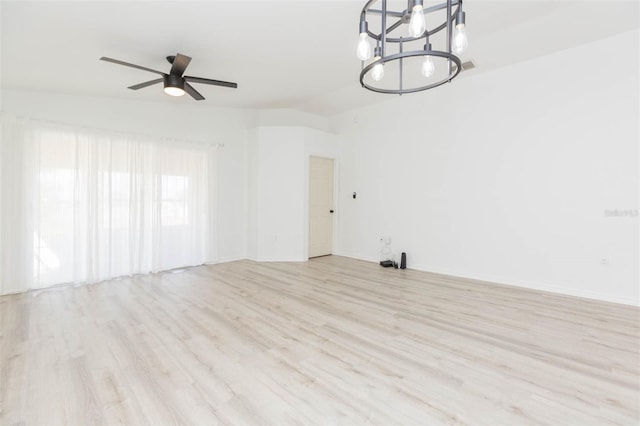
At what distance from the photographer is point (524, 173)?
13.3ft

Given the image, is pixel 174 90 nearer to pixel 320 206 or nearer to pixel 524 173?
pixel 320 206

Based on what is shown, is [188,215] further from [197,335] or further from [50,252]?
[197,335]

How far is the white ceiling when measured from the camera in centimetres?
264

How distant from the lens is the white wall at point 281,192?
5840 millimetres

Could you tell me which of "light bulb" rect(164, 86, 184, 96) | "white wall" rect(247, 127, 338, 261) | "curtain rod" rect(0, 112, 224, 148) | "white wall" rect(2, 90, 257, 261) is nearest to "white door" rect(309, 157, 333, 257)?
"white wall" rect(247, 127, 338, 261)

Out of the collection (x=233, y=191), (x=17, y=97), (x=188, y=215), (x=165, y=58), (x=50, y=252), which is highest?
(x=165, y=58)

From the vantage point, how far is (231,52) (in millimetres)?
3439

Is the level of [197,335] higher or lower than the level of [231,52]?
lower

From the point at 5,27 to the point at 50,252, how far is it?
2.75 m

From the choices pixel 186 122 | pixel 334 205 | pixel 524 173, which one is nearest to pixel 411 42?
pixel 524 173

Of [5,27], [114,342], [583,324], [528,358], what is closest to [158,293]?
[114,342]

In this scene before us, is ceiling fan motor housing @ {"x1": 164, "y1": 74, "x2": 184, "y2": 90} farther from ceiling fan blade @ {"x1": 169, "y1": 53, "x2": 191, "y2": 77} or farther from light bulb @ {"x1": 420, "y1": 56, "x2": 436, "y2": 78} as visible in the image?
light bulb @ {"x1": 420, "y1": 56, "x2": 436, "y2": 78}

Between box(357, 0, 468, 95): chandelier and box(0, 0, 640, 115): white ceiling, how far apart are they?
309mm

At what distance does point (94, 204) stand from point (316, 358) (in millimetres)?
4051
